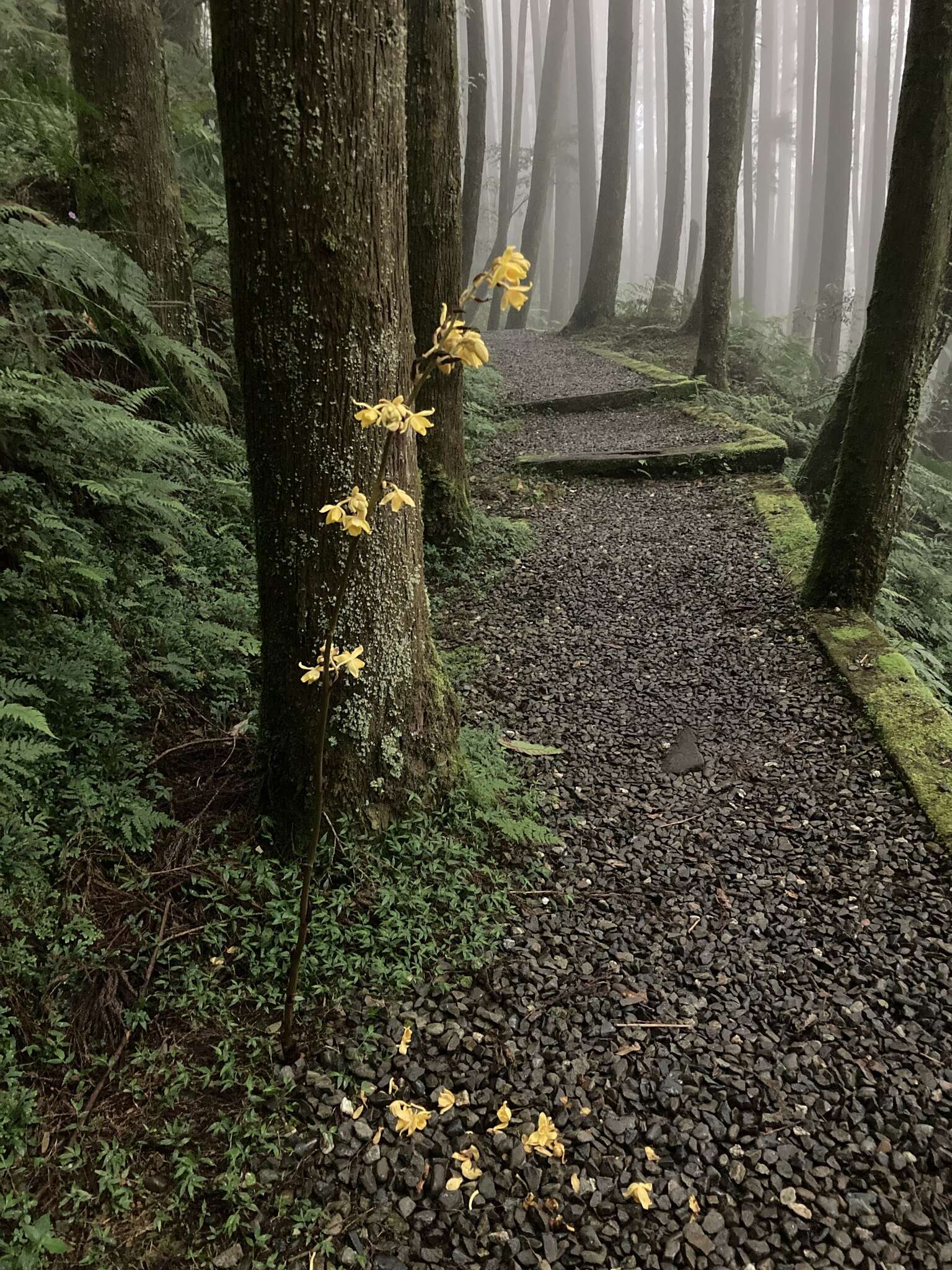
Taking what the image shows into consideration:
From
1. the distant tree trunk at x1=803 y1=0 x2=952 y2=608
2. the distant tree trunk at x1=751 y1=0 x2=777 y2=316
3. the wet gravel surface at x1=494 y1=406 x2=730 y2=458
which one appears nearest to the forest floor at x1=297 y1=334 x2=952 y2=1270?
the distant tree trunk at x1=803 y1=0 x2=952 y2=608

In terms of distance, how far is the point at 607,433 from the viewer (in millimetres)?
8484

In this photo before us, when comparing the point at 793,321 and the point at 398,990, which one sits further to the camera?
the point at 793,321

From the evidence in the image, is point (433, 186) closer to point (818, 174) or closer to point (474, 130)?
point (474, 130)

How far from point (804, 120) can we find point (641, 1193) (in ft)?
127

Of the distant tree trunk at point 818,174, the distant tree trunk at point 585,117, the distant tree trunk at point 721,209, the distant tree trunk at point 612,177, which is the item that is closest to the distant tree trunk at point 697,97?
the distant tree trunk at point 818,174

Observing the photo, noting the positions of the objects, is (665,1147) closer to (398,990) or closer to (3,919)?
(398,990)

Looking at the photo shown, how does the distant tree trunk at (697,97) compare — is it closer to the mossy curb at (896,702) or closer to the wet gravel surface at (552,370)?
the wet gravel surface at (552,370)

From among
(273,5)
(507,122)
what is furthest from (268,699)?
(507,122)

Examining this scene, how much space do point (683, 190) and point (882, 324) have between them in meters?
17.9

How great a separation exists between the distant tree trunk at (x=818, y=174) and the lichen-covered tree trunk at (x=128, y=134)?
2135 centimetres

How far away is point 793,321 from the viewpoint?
66.4ft

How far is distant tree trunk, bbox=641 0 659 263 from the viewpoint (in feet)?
162

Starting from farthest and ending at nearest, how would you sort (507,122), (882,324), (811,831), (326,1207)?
(507,122) < (882,324) < (811,831) < (326,1207)

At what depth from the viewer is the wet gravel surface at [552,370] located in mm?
10211
